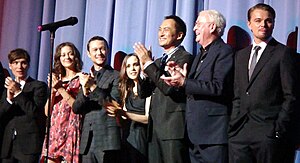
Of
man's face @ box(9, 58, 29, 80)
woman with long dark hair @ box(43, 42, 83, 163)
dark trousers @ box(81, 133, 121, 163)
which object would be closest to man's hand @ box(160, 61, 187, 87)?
dark trousers @ box(81, 133, 121, 163)

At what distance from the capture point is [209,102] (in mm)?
3137

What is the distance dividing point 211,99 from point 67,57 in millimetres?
1262

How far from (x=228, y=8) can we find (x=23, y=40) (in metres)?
2.13

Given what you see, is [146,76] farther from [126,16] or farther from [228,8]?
[126,16]

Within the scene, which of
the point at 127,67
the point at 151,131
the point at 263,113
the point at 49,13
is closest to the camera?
the point at 263,113

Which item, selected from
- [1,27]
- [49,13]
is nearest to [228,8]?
[49,13]

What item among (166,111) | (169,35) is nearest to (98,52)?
(169,35)

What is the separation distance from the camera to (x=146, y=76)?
3541 mm

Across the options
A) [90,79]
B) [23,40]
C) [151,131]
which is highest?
[23,40]

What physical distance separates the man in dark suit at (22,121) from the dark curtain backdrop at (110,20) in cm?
67

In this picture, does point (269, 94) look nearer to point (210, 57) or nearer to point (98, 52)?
point (210, 57)

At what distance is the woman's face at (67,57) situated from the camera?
3.96 m

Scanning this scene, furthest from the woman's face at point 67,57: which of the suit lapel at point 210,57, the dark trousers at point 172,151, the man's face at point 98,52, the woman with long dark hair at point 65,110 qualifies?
the suit lapel at point 210,57

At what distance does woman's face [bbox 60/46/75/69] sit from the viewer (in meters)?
3.96
